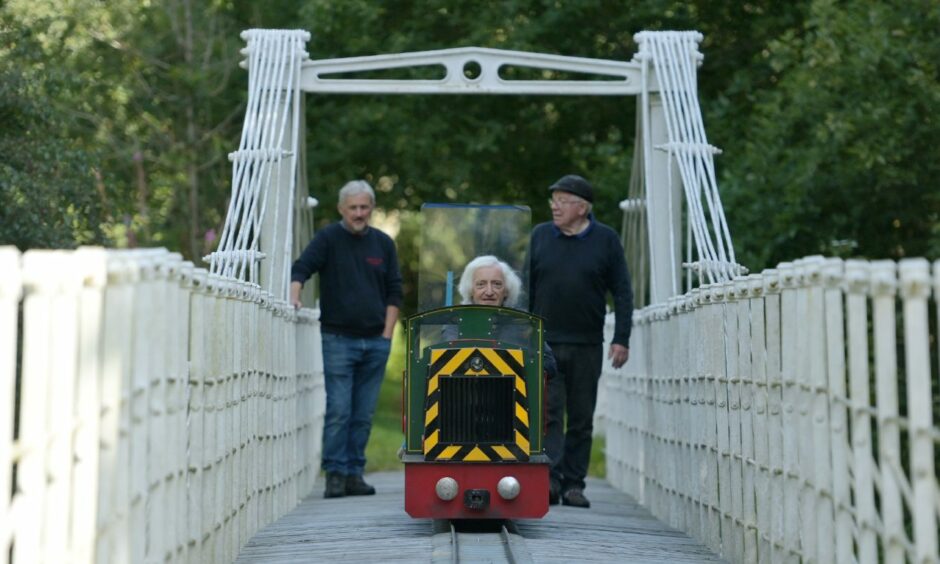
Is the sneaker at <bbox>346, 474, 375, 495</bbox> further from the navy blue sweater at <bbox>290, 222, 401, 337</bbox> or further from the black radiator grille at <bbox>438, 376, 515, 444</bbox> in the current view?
the black radiator grille at <bbox>438, 376, 515, 444</bbox>

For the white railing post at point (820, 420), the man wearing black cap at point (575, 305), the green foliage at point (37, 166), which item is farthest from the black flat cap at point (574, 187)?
the white railing post at point (820, 420)

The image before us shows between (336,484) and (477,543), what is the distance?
350cm

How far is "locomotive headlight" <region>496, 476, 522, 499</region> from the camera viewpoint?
970 cm

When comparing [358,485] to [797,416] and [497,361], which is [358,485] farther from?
[797,416]

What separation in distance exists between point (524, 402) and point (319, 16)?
44.3ft

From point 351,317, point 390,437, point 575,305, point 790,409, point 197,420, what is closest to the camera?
point 790,409

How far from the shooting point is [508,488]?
382 inches

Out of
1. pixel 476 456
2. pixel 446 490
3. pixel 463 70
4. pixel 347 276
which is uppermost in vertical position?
pixel 463 70

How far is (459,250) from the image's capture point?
465 inches

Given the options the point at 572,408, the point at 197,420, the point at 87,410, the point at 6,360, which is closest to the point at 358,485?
the point at 572,408

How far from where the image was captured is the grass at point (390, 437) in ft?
65.7

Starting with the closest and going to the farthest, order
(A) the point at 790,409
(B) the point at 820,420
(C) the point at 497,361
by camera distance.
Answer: (B) the point at 820,420 < (A) the point at 790,409 < (C) the point at 497,361

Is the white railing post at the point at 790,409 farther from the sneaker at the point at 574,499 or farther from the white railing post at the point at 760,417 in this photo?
the sneaker at the point at 574,499

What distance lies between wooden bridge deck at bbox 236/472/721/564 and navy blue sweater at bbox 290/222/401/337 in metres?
1.15
